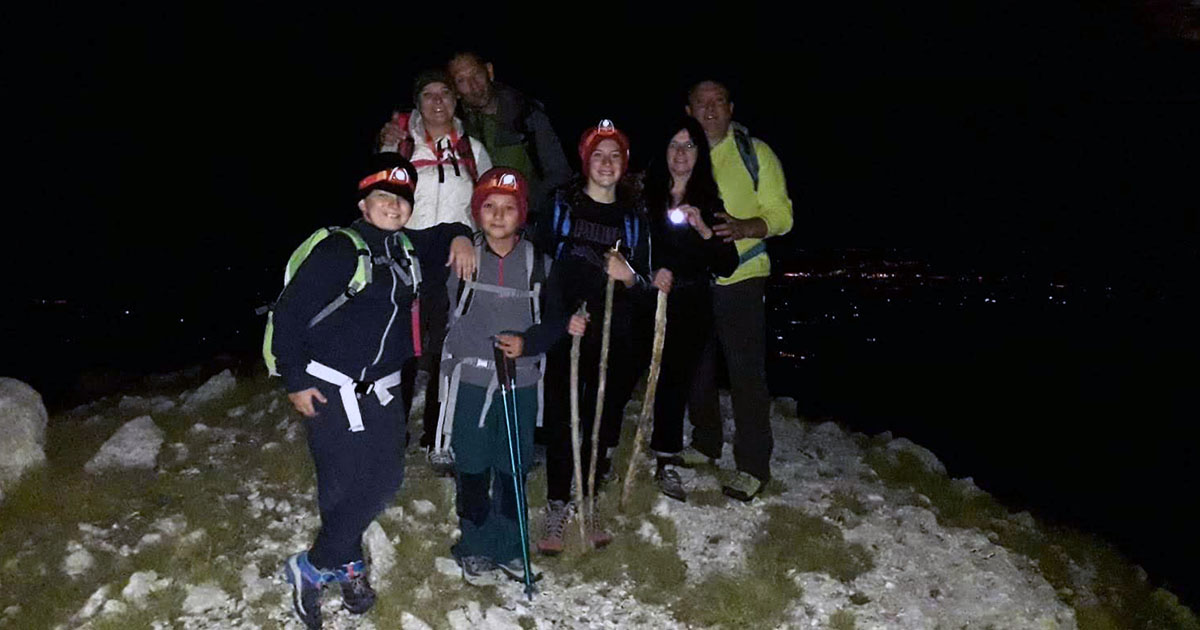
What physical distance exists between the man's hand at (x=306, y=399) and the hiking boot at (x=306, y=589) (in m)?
1.03

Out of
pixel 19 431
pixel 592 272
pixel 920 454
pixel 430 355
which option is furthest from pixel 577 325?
pixel 920 454

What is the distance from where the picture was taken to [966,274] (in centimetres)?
4056

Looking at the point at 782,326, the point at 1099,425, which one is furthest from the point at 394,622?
the point at 782,326

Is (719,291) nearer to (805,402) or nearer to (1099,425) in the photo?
(805,402)

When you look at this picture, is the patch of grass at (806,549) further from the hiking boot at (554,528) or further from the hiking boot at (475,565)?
the hiking boot at (475,565)

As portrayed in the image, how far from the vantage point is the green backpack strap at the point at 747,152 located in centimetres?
626

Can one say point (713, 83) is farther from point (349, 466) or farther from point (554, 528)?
point (349, 466)

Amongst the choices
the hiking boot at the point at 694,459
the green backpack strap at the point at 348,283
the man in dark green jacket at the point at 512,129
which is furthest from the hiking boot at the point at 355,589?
the hiking boot at the point at 694,459

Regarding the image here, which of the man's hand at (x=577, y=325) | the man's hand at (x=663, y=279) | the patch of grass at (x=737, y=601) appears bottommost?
the patch of grass at (x=737, y=601)

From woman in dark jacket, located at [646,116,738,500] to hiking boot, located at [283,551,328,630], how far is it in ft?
9.12

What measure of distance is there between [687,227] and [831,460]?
375cm

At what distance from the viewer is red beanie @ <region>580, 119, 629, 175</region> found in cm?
533

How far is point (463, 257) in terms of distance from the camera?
16.3 ft

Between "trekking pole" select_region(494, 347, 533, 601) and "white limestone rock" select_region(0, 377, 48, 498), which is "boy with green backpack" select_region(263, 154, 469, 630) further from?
"white limestone rock" select_region(0, 377, 48, 498)
